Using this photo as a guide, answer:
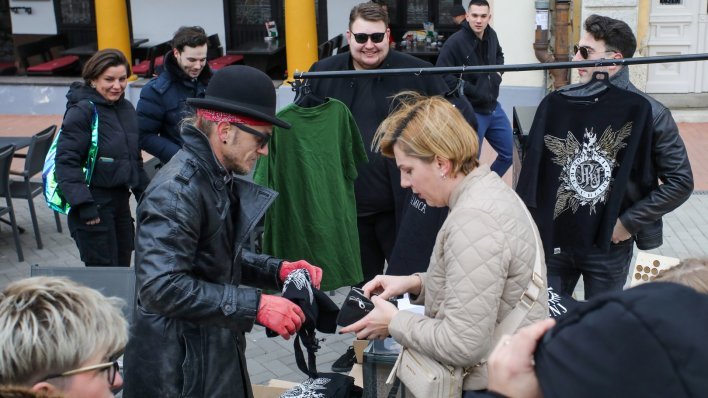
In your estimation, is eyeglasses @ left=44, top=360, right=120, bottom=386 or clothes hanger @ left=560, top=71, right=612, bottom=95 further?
clothes hanger @ left=560, top=71, right=612, bottom=95

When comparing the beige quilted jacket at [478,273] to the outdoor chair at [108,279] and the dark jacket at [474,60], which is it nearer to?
the outdoor chair at [108,279]

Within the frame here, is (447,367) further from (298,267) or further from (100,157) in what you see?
(100,157)

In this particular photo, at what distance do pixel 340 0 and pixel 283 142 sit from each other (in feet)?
30.2

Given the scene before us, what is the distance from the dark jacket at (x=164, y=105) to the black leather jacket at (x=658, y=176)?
113 inches

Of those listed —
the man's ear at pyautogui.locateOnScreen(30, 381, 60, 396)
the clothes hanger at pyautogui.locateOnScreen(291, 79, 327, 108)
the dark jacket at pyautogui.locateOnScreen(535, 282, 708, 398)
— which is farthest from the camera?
the clothes hanger at pyautogui.locateOnScreen(291, 79, 327, 108)

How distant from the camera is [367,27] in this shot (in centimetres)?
516

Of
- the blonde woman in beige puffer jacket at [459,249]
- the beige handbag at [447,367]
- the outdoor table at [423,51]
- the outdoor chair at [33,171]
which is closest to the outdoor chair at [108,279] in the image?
the blonde woman in beige puffer jacket at [459,249]

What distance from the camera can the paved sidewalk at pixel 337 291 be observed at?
591 cm

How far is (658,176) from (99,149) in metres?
3.37

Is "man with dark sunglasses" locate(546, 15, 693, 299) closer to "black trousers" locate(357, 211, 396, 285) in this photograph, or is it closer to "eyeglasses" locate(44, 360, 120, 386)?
"black trousers" locate(357, 211, 396, 285)

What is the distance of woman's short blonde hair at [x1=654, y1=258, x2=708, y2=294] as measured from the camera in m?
2.32

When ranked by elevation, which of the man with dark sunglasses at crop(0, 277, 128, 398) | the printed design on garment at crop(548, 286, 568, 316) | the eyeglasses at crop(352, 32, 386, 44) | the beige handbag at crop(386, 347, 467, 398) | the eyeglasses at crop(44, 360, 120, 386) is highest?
the eyeglasses at crop(352, 32, 386, 44)

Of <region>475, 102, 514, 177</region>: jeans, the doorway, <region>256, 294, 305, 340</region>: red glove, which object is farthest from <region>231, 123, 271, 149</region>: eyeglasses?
the doorway

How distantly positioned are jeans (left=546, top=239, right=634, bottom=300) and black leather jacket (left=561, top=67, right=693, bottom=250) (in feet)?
0.54
